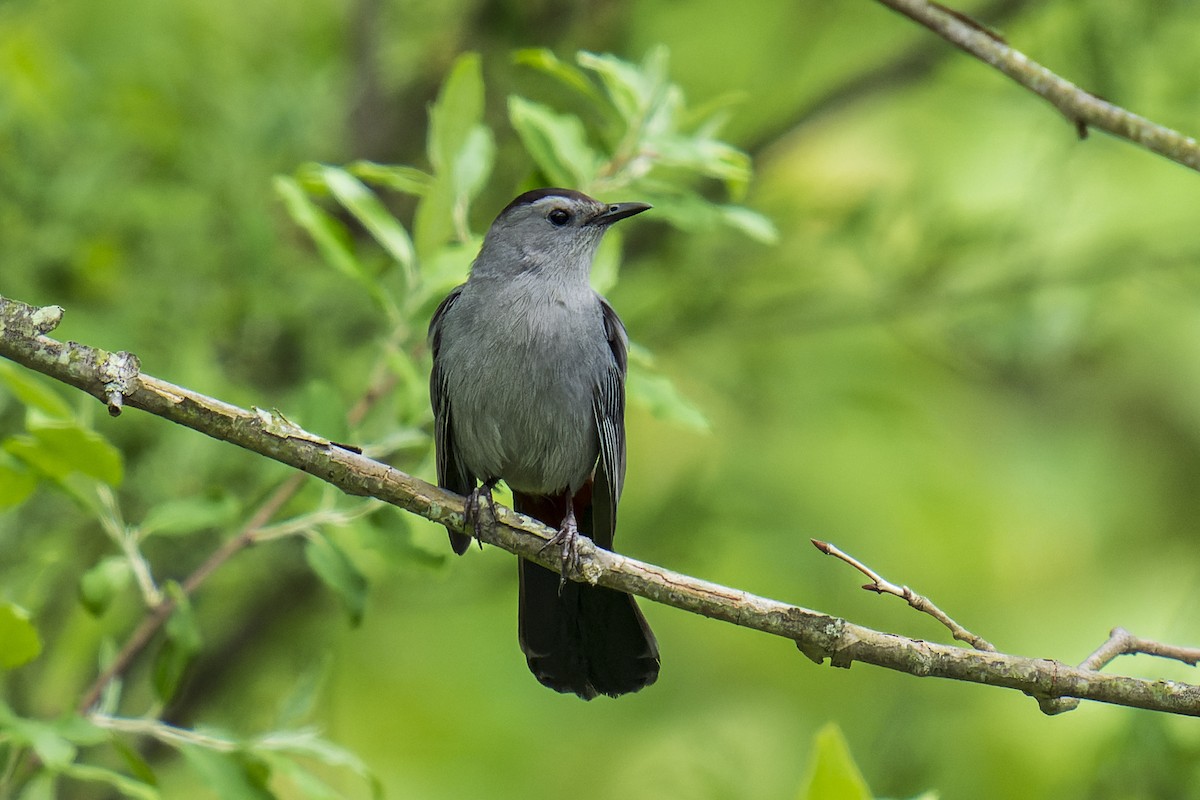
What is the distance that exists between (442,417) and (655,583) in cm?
152

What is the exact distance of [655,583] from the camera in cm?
303

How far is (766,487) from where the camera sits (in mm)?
6324

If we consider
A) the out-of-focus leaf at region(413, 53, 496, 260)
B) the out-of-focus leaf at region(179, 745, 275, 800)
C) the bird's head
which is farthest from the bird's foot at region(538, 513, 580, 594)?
the bird's head

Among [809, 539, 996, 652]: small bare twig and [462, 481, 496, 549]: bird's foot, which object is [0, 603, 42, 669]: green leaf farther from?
[809, 539, 996, 652]: small bare twig

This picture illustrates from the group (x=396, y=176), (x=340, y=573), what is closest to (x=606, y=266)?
(x=396, y=176)

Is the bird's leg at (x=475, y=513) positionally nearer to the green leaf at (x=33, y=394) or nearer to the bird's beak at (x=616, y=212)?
the green leaf at (x=33, y=394)

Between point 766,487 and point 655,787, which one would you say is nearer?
point 655,787

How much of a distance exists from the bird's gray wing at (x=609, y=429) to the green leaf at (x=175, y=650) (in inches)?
53.2

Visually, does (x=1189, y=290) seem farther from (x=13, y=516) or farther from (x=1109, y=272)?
(x=13, y=516)

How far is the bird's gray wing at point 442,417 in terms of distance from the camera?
14.1 ft

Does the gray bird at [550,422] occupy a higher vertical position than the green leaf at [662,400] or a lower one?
lower

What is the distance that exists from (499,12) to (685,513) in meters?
2.31

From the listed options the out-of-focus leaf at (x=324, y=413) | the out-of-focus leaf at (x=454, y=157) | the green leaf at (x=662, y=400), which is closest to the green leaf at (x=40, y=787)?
the out-of-focus leaf at (x=324, y=413)

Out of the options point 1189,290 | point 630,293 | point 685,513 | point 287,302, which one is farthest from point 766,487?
point 287,302
